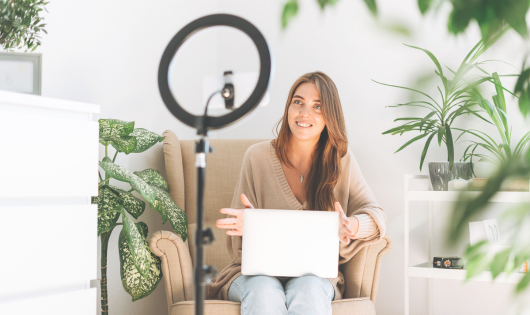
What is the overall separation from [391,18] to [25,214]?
3.53 ft

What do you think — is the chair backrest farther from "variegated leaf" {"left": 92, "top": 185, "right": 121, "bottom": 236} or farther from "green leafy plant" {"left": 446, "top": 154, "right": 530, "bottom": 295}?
"green leafy plant" {"left": 446, "top": 154, "right": 530, "bottom": 295}

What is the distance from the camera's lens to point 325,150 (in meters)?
1.73

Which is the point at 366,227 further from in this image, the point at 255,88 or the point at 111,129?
the point at 255,88

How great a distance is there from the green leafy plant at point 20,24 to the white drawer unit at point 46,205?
439 millimetres

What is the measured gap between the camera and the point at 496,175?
178mm

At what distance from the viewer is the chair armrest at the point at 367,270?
1585mm

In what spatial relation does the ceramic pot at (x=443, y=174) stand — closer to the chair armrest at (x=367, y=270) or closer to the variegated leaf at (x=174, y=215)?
the chair armrest at (x=367, y=270)

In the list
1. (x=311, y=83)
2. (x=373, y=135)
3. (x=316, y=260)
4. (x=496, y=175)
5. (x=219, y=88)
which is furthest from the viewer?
(x=373, y=135)

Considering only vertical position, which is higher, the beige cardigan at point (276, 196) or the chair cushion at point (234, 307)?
the beige cardigan at point (276, 196)

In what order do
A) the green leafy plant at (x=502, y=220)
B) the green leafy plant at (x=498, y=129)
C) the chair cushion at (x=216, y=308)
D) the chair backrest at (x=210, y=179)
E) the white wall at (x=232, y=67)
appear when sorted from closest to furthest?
the green leafy plant at (x=502, y=220) → the green leafy plant at (x=498, y=129) → the chair cushion at (x=216, y=308) → the white wall at (x=232, y=67) → the chair backrest at (x=210, y=179)

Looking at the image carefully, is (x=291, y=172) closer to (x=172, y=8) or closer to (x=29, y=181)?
(x=29, y=181)

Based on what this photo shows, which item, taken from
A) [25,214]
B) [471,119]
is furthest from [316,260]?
[471,119]

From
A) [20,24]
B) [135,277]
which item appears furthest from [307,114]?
[20,24]

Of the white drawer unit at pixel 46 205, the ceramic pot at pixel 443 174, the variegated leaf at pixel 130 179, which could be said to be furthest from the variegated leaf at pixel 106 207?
the ceramic pot at pixel 443 174
